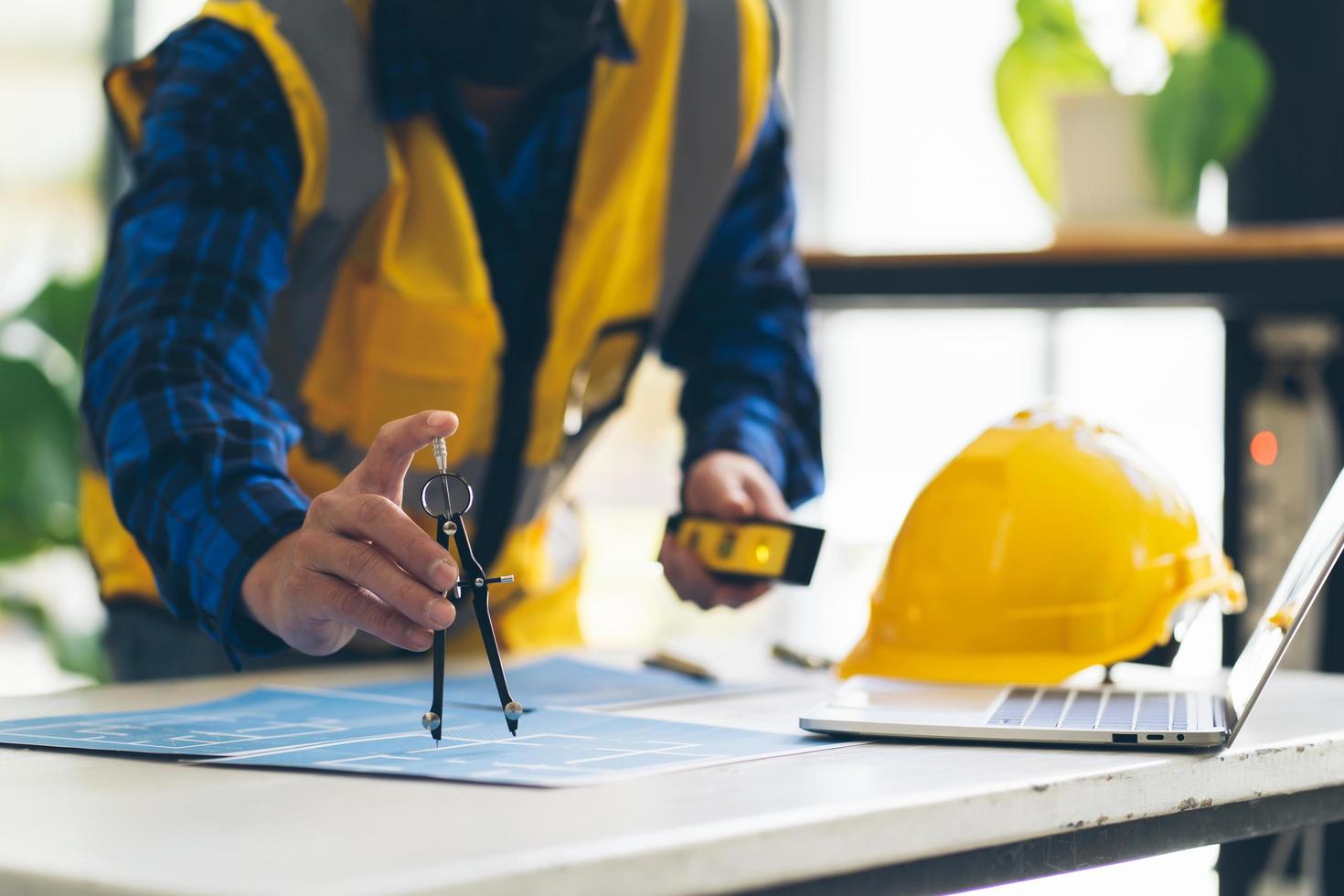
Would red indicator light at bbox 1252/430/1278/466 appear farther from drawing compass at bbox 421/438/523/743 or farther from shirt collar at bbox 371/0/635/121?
drawing compass at bbox 421/438/523/743

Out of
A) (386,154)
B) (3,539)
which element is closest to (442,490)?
(386,154)

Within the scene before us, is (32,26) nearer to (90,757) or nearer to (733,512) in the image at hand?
(733,512)

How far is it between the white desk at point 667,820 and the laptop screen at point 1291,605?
0.12 ft

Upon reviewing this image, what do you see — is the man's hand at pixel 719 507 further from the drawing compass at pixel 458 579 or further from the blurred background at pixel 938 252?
the drawing compass at pixel 458 579

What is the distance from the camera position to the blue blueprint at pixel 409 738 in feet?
2.48

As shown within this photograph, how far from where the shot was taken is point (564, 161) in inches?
55.0

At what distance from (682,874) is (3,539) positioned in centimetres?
200

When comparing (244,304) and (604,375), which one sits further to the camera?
(604,375)

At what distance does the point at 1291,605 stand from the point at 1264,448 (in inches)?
57.2

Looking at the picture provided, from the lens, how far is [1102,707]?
960 millimetres

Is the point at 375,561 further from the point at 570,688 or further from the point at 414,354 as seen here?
the point at 414,354

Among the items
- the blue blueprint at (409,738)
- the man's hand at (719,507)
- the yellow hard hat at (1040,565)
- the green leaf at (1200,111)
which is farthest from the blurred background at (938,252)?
the blue blueprint at (409,738)

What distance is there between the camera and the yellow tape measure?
3.78 ft

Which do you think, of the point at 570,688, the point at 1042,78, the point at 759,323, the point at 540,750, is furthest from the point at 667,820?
the point at 1042,78
